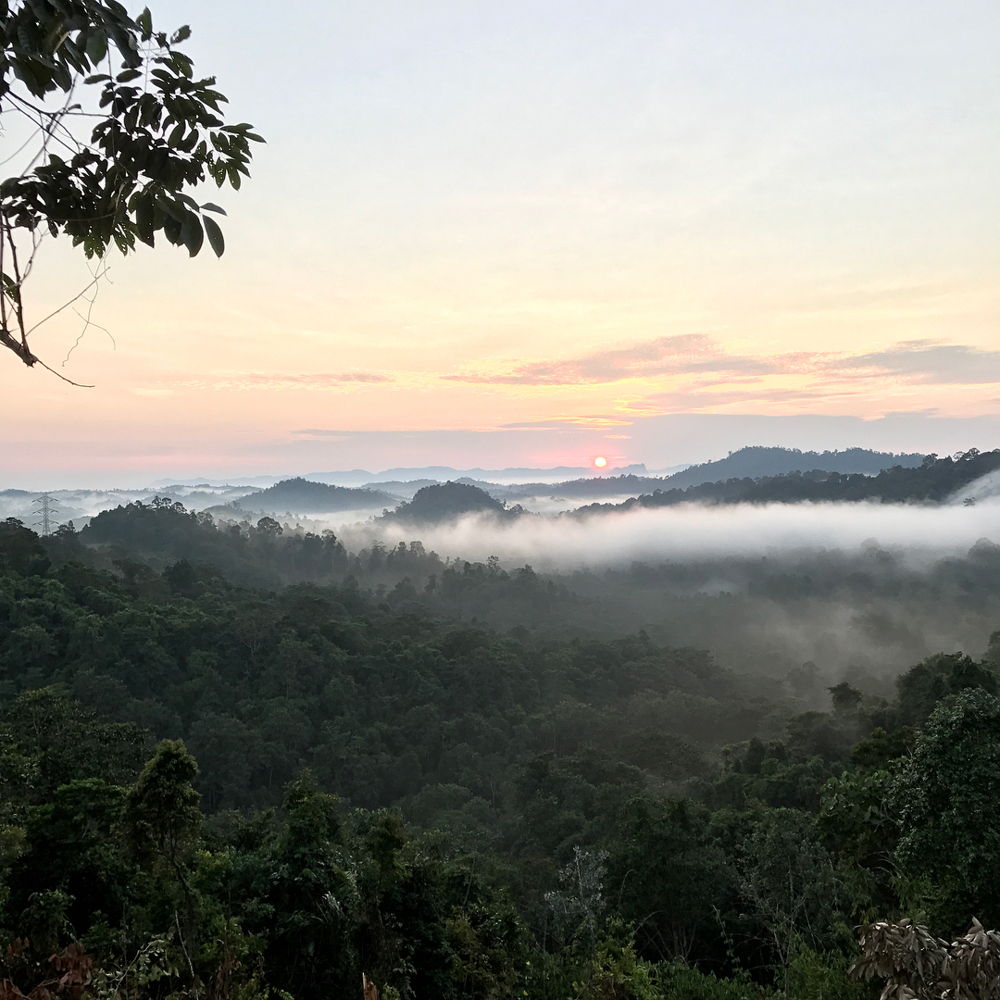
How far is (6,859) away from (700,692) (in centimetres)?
4552

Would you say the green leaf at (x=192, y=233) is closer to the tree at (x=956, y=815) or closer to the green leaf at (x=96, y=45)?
the green leaf at (x=96, y=45)

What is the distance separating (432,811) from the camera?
28375mm

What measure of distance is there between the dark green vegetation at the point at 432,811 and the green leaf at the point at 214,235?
137 inches

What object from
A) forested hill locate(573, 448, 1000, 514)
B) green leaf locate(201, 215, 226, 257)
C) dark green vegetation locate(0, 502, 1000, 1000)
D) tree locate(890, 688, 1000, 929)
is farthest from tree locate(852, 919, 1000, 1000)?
forested hill locate(573, 448, 1000, 514)

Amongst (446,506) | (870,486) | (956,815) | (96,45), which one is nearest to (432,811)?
(956,815)

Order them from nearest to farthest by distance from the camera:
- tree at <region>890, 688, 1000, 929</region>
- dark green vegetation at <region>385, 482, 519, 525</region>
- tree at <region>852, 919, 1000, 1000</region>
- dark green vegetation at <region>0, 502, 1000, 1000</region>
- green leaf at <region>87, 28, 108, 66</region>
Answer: green leaf at <region>87, 28, 108, 66</region>, tree at <region>852, 919, 1000, 1000</region>, dark green vegetation at <region>0, 502, 1000, 1000</region>, tree at <region>890, 688, 1000, 929</region>, dark green vegetation at <region>385, 482, 519, 525</region>

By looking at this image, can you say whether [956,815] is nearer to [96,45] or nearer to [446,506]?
[96,45]

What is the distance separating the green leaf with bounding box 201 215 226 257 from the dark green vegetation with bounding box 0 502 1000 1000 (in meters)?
3.48

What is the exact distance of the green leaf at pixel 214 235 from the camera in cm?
205

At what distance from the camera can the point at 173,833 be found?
27.9 feet

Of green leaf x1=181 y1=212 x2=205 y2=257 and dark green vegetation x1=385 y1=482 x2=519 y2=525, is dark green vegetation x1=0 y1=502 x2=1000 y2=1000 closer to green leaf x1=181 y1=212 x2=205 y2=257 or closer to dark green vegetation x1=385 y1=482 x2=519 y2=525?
green leaf x1=181 y1=212 x2=205 y2=257

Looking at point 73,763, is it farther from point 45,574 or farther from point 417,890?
point 45,574

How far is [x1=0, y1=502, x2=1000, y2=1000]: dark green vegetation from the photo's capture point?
8.86m

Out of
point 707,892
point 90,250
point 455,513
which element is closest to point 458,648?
point 707,892
